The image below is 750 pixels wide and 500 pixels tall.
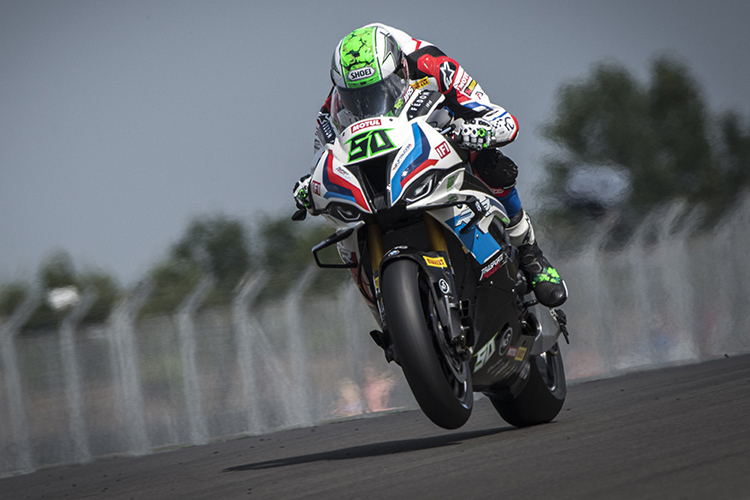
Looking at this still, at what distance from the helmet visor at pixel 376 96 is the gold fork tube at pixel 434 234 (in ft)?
1.95

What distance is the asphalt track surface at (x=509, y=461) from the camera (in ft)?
9.19

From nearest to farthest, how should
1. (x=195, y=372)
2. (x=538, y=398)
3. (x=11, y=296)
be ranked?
1. (x=538, y=398)
2. (x=195, y=372)
3. (x=11, y=296)

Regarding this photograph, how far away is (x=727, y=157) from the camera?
3853 cm

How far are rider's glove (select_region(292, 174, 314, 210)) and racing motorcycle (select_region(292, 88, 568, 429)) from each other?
0.09 m

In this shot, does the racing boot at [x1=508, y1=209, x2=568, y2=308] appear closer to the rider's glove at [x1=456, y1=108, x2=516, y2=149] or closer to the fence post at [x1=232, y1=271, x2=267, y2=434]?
the rider's glove at [x1=456, y1=108, x2=516, y2=149]

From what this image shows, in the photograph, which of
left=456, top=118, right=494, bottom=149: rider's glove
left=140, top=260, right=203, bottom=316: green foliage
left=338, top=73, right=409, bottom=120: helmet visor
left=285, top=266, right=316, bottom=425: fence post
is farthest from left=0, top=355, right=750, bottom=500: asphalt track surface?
left=140, top=260, right=203, bottom=316: green foliage

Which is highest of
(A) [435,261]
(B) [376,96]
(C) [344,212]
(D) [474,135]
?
(B) [376,96]

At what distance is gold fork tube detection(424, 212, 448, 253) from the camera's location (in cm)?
430

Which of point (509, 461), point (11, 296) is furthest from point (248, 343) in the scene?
point (509, 461)

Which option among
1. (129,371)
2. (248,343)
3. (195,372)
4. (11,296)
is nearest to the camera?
(129,371)

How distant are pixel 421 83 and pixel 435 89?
89mm

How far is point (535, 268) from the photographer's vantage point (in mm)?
5223

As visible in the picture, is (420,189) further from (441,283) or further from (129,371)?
(129,371)

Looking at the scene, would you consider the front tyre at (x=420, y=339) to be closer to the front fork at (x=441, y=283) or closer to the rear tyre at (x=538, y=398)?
the front fork at (x=441, y=283)
